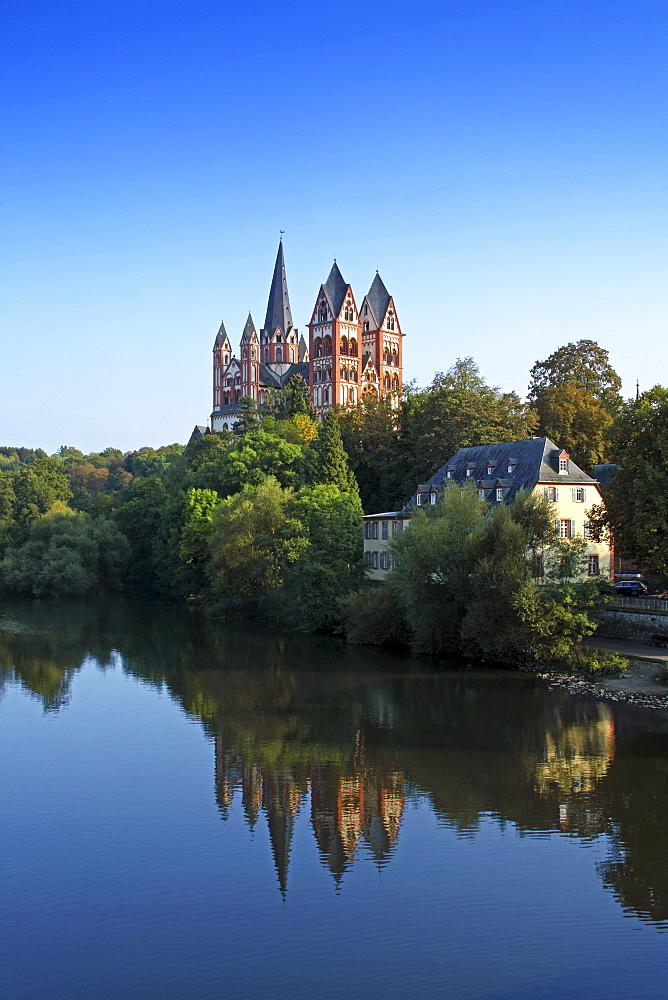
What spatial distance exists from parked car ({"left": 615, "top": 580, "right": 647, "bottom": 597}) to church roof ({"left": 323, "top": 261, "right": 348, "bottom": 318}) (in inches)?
3514

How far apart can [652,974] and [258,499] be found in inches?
1836

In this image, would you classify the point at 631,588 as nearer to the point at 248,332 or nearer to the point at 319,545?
the point at 319,545

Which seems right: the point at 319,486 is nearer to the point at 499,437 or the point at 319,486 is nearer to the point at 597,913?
the point at 499,437

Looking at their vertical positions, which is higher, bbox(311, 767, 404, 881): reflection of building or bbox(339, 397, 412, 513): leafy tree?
bbox(339, 397, 412, 513): leafy tree

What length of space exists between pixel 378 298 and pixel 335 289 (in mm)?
7749

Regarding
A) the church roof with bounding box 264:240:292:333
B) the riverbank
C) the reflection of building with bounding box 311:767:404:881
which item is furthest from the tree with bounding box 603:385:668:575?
the church roof with bounding box 264:240:292:333

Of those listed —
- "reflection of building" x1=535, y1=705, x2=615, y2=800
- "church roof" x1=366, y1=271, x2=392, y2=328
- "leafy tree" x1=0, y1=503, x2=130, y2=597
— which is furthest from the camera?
"church roof" x1=366, y1=271, x2=392, y2=328

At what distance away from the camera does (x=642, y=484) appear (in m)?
36.3

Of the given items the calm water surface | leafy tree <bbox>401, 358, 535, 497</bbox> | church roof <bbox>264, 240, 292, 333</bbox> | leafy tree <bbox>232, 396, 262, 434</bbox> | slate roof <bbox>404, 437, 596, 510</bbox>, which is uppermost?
church roof <bbox>264, 240, 292, 333</bbox>

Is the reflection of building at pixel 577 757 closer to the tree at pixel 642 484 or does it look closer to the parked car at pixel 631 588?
the tree at pixel 642 484

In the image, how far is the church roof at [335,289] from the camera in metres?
131

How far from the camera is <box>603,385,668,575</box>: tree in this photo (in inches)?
1425

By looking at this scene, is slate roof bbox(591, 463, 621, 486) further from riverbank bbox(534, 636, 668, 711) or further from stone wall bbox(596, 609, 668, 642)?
riverbank bbox(534, 636, 668, 711)

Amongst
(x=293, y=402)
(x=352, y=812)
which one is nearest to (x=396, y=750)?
(x=352, y=812)
